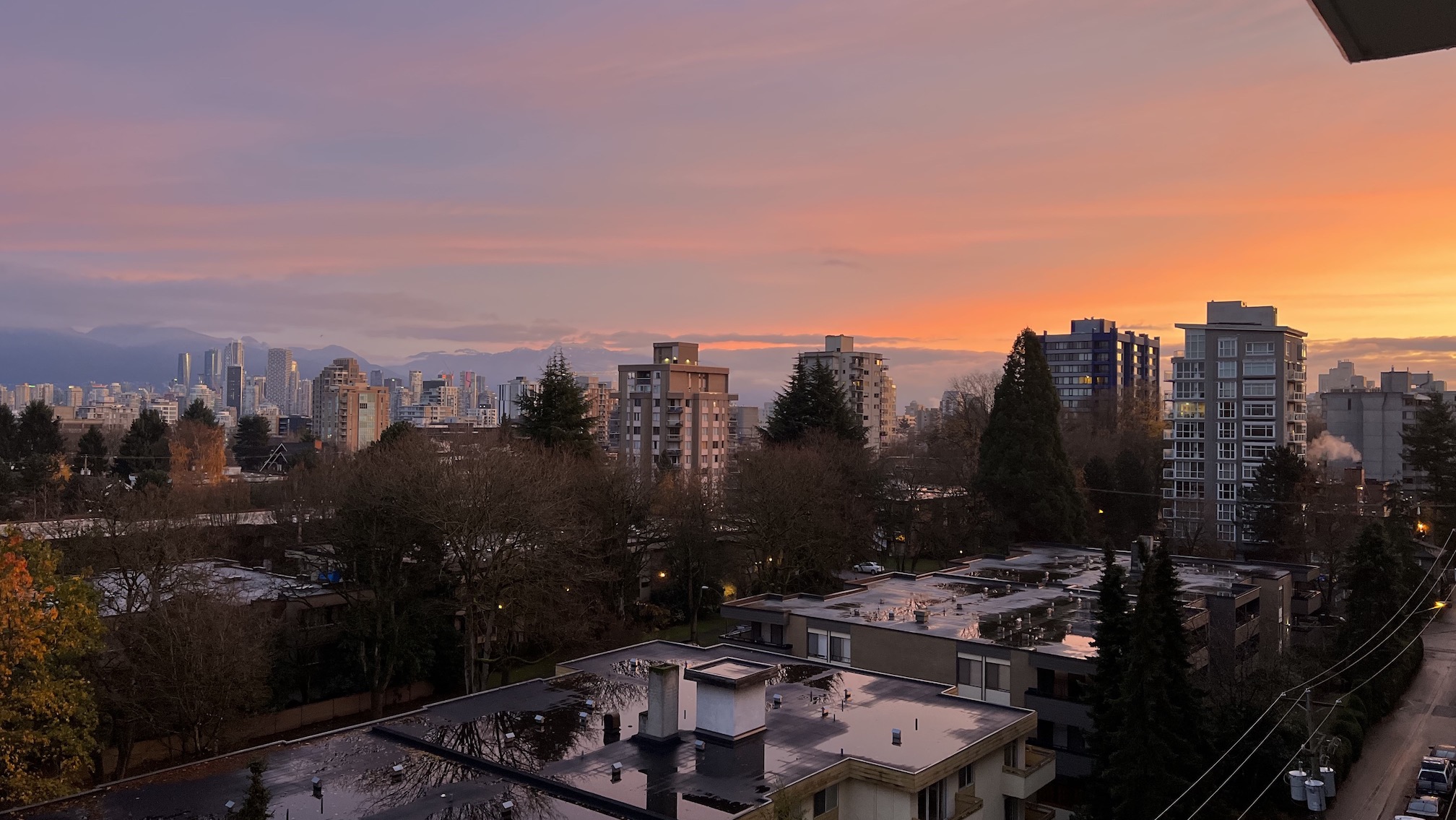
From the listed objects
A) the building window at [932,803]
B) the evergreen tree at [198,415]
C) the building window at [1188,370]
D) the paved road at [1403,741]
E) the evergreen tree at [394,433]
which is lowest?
the paved road at [1403,741]

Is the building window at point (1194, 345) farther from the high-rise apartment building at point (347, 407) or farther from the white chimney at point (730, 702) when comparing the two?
the high-rise apartment building at point (347, 407)

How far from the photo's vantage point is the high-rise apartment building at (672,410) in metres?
81.6

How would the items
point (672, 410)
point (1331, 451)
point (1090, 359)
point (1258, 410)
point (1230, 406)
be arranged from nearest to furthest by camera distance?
point (1258, 410) → point (1230, 406) → point (1331, 451) → point (672, 410) → point (1090, 359)

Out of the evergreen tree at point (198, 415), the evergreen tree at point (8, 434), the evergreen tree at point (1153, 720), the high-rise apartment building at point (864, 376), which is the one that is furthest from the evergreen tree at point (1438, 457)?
the evergreen tree at point (198, 415)

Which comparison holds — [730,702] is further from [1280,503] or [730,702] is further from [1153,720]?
[1280,503]

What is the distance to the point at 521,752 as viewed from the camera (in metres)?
18.6

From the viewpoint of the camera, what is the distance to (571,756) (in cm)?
1844

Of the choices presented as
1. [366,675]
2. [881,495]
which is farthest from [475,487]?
[881,495]

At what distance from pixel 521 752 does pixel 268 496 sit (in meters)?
42.3

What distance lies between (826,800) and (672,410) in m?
64.9

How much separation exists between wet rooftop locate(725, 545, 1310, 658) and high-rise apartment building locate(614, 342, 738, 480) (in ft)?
134

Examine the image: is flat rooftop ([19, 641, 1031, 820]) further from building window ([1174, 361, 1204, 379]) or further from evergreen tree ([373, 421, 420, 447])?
building window ([1174, 361, 1204, 379])

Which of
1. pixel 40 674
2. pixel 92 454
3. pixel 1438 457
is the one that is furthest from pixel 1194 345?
pixel 92 454

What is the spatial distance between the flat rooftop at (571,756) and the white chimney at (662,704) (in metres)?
0.28
